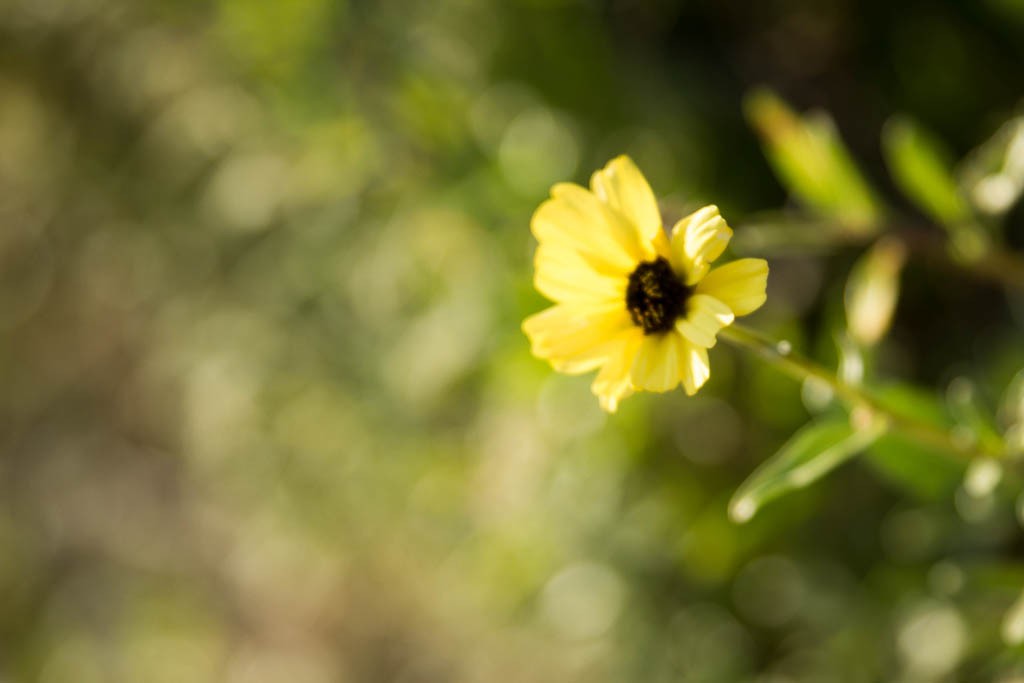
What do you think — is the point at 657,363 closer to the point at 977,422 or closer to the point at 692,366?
the point at 692,366

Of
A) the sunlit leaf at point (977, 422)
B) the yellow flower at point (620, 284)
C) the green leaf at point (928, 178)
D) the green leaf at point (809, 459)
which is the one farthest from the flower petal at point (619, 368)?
the green leaf at point (928, 178)

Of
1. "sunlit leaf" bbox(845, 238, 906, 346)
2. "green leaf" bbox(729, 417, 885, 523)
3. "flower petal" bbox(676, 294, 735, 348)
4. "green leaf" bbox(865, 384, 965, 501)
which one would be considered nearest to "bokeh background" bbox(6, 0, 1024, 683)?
"green leaf" bbox(865, 384, 965, 501)

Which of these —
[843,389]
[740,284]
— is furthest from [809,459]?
[740,284]

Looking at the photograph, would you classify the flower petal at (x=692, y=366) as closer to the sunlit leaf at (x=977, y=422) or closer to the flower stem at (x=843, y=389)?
the flower stem at (x=843, y=389)

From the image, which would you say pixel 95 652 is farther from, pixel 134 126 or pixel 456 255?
pixel 456 255

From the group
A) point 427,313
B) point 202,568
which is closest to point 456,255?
point 427,313
